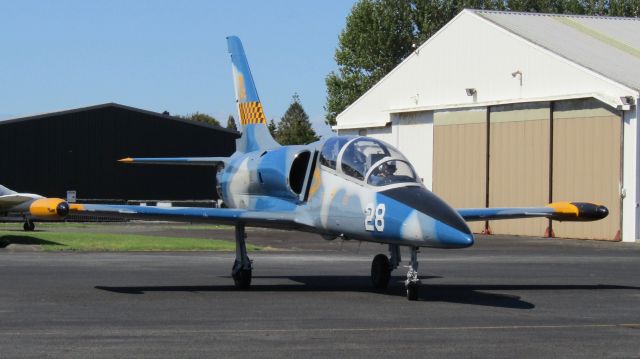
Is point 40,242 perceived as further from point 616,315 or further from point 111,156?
point 111,156

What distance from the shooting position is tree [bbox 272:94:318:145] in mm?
114488

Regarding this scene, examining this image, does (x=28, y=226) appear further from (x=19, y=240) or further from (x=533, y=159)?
(x=533, y=159)

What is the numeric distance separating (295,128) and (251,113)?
93.5 metres

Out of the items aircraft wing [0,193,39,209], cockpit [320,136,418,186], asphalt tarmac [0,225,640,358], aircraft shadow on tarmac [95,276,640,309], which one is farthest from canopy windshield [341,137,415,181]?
aircraft wing [0,193,39,209]

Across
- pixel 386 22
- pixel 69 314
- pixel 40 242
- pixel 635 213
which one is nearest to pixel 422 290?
pixel 69 314

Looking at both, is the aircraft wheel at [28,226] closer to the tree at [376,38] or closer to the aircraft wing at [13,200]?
the aircraft wing at [13,200]

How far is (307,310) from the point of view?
16.5 metres

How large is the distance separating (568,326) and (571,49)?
1420 inches

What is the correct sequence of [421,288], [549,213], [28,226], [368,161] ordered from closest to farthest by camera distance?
1. [368,161]
2. [421,288]
3. [549,213]
4. [28,226]

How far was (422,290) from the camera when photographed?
20.2m

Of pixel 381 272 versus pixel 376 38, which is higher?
pixel 376 38

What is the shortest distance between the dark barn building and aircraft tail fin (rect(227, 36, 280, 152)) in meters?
45.8

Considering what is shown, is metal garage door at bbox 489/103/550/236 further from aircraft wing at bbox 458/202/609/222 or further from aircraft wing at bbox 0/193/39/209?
aircraft wing at bbox 458/202/609/222

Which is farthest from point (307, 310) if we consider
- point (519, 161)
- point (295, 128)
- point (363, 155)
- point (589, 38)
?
point (295, 128)
